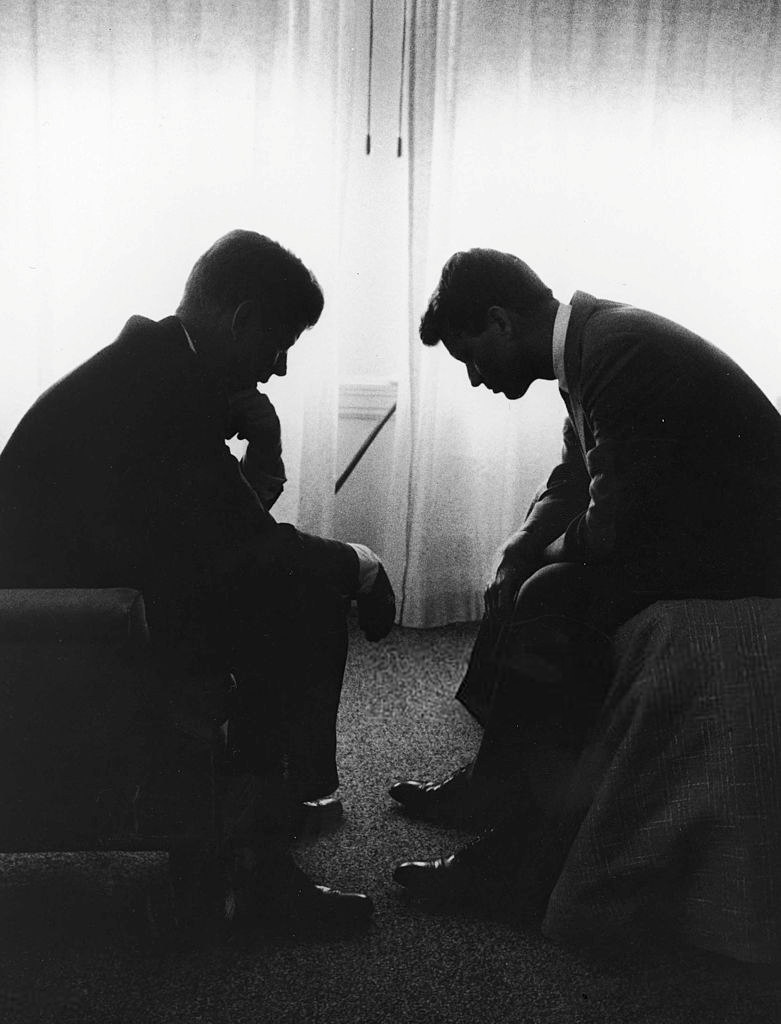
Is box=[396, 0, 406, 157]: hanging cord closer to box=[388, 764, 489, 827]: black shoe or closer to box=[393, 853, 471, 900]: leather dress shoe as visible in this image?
box=[388, 764, 489, 827]: black shoe

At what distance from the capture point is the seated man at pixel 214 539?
1385mm

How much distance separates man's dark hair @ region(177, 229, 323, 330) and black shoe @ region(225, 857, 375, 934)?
0.90 metres

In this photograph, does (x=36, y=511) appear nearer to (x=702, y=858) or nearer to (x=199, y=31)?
(x=702, y=858)

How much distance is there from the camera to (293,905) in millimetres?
1444

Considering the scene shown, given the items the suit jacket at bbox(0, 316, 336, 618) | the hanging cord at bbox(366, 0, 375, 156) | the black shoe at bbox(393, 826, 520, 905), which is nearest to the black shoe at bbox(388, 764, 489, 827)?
the black shoe at bbox(393, 826, 520, 905)

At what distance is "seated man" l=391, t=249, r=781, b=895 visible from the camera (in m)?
1.45

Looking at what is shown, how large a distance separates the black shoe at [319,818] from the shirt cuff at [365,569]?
418 mm

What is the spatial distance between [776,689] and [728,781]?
0.15 meters

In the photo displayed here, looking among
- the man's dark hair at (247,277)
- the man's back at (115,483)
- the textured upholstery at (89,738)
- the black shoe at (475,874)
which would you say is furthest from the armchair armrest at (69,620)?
the black shoe at (475,874)

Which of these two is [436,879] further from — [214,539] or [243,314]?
[243,314]

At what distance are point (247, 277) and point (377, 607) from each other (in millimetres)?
595

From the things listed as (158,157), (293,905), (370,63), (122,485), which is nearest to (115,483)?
(122,485)

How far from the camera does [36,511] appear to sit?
1.39 m

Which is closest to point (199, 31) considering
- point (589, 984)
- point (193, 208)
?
point (193, 208)
